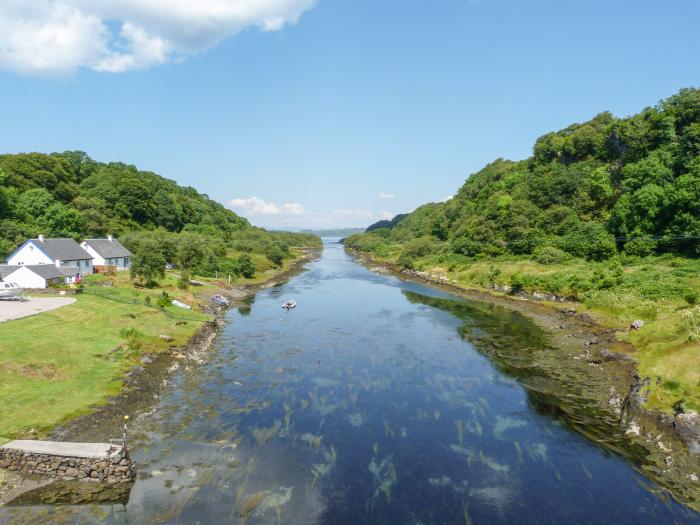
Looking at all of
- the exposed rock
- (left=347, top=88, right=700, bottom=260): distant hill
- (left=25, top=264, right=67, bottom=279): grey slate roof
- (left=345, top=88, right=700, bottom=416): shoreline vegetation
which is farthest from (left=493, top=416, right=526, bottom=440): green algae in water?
(left=347, top=88, right=700, bottom=260): distant hill

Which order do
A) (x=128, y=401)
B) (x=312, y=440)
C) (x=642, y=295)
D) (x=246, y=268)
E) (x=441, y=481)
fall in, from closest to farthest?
(x=441, y=481) < (x=312, y=440) < (x=128, y=401) < (x=642, y=295) < (x=246, y=268)

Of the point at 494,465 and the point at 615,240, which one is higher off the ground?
the point at 615,240

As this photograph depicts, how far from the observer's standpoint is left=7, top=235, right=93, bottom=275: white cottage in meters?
68.4

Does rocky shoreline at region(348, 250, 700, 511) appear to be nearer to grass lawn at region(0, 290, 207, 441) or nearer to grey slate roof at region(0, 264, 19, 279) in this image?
grass lawn at region(0, 290, 207, 441)

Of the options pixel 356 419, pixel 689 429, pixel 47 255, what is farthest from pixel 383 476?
pixel 47 255

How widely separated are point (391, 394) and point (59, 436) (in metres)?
25.5

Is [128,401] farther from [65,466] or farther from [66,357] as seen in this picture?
[65,466]

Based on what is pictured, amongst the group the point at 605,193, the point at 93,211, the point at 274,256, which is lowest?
the point at 274,256

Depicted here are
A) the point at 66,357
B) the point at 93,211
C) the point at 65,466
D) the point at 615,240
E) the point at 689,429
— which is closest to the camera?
the point at 65,466

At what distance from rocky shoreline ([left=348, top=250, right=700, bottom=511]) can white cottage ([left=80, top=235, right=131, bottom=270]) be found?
8200 centimetres

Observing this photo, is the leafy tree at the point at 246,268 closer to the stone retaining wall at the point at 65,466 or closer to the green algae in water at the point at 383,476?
the stone retaining wall at the point at 65,466

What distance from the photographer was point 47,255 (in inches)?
2697

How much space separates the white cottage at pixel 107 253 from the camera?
83312 mm

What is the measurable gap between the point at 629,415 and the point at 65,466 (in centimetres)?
3930
